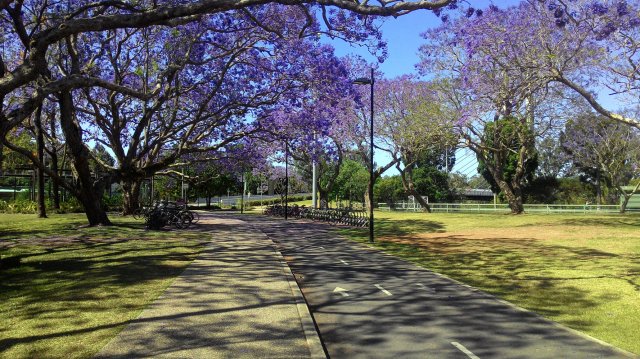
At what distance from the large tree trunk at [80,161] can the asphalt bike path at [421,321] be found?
1238cm

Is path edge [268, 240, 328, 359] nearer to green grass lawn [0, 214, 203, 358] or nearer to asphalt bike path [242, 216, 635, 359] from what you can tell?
asphalt bike path [242, 216, 635, 359]

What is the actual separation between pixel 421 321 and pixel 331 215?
25.2m

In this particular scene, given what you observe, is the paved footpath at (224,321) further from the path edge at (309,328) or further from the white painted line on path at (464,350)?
the white painted line on path at (464,350)

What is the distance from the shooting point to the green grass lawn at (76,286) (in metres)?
5.68

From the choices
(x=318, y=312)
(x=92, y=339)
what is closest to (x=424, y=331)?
(x=318, y=312)

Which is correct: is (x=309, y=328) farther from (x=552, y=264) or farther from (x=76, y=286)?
(x=552, y=264)

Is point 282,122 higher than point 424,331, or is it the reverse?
point 282,122

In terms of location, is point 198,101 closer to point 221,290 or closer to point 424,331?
point 221,290

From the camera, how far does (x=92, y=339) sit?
5641 millimetres

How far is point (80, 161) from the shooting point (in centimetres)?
2044

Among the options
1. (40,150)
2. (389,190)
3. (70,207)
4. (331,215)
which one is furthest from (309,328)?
(389,190)

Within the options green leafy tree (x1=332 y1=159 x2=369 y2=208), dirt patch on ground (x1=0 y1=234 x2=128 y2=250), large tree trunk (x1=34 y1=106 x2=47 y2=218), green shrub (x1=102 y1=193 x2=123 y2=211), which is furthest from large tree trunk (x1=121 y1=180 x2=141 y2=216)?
green leafy tree (x1=332 y1=159 x2=369 y2=208)

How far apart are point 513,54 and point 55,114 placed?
85.1 feet

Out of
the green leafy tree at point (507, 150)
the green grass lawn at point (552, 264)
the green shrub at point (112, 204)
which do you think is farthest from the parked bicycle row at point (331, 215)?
the green shrub at point (112, 204)
